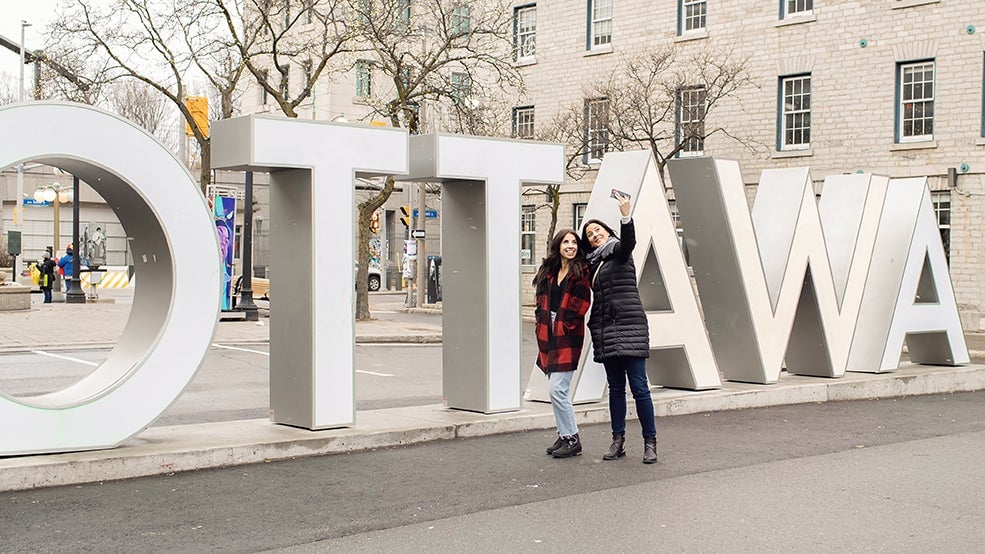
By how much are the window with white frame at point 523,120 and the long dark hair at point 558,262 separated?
27.6 m

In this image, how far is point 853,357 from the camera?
1318 centimetres

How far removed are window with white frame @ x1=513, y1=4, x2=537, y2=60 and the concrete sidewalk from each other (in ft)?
77.2

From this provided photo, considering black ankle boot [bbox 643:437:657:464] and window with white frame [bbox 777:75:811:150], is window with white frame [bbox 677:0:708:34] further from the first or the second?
black ankle boot [bbox 643:437:657:464]

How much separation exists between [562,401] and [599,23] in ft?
88.8

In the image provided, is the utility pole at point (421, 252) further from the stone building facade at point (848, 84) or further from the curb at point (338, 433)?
the curb at point (338, 433)

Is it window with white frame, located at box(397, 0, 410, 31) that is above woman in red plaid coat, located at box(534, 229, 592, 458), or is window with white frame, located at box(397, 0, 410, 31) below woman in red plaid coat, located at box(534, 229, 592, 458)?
above

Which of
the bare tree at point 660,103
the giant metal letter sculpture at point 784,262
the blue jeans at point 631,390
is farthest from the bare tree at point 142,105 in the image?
the blue jeans at point 631,390

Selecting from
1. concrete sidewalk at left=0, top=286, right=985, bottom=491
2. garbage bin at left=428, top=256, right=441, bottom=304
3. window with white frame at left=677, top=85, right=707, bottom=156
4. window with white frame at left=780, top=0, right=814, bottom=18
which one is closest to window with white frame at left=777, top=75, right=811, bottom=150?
window with white frame at left=780, top=0, right=814, bottom=18

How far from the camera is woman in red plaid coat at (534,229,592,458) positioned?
8.30m

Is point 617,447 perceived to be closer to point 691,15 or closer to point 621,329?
point 621,329

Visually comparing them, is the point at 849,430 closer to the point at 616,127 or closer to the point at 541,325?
the point at 541,325

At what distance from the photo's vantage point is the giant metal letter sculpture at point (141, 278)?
7.36 metres

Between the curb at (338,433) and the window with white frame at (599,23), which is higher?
the window with white frame at (599,23)

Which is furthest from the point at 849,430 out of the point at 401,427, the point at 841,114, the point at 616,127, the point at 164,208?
the point at 616,127
